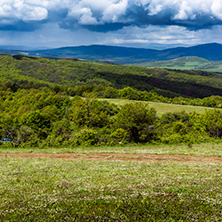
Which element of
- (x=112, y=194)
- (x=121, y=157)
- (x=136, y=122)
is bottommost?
(x=121, y=157)

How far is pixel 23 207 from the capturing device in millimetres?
11242

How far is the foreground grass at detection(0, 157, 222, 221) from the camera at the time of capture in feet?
34.9

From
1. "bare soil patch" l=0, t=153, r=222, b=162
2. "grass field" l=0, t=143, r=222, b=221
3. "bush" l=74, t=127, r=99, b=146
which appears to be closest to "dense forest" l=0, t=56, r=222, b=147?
"bush" l=74, t=127, r=99, b=146

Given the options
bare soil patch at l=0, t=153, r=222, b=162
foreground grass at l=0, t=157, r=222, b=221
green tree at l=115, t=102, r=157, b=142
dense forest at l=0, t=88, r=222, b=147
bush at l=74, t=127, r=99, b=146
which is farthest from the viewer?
green tree at l=115, t=102, r=157, b=142

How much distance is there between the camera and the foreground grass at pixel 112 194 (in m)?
10.6

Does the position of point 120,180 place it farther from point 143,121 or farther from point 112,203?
point 143,121

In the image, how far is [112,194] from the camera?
12.4m

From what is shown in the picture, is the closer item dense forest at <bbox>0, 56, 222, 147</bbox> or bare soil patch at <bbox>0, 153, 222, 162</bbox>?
bare soil patch at <bbox>0, 153, 222, 162</bbox>

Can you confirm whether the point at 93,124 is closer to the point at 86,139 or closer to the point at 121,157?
the point at 86,139

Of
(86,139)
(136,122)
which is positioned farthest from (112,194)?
(136,122)

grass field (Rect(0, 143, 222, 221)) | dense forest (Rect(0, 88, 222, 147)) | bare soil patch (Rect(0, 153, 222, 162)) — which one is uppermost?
grass field (Rect(0, 143, 222, 221))

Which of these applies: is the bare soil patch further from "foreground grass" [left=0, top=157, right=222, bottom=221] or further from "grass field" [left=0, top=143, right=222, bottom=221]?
"foreground grass" [left=0, top=157, right=222, bottom=221]

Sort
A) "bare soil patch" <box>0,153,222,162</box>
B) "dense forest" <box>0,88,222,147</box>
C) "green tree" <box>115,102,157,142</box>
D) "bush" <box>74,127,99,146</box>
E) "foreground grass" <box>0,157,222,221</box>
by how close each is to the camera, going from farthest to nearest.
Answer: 1. "green tree" <box>115,102,157,142</box>
2. "dense forest" <box>0,88,222,147</box>
3. "bush" <box>74,127,99,146</box>
4. "bare soil patch" <box>0,153,222,162</box>
5. "foreground grass" <box>0,157,222,221</box>

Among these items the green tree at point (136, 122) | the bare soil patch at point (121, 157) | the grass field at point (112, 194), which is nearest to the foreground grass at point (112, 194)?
the grass field at point (112, 194)
